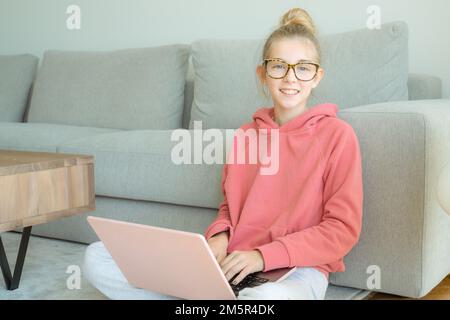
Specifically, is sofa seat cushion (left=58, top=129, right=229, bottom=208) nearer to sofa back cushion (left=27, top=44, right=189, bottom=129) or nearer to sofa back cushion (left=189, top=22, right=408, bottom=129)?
sofa back cushion (left=189, top=22, right=408, bottom=129)

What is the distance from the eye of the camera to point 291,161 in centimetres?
146

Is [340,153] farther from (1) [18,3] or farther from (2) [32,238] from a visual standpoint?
(1) [18,3]

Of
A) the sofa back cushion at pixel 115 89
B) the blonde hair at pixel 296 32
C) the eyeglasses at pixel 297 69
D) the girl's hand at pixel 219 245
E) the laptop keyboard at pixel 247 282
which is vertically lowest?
the laptop keyboard at pixel 247 282

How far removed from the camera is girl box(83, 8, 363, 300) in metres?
1.35

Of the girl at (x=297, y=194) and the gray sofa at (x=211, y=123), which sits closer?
the girl at (x=297, y=194)

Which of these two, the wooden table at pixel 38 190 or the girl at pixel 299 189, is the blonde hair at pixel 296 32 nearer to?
the girl at pixel 299 189

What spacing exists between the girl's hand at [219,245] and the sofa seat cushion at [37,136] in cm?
101

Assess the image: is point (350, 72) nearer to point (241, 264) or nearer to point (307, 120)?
point (307, 120)

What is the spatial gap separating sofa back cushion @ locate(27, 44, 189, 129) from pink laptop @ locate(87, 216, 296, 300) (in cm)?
138

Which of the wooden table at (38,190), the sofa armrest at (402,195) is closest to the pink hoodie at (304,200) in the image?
the sofa armrest at (402,195)

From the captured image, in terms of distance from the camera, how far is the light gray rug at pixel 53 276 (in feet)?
5.39

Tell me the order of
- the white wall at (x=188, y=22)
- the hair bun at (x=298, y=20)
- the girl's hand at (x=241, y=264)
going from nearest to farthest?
the girl's hand at (x=241, y=264) → the hair bun at (x=298, y=20) → the white wall at (x=188, y=22)
